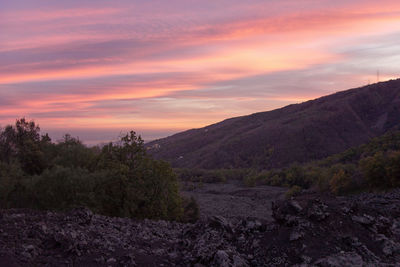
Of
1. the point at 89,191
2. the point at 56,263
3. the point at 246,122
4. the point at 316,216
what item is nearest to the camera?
the point at 56,263

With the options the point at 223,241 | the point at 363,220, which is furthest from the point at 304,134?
the point at 223,241

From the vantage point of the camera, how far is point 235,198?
2272 inches

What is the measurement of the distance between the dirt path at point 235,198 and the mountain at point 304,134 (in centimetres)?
1988

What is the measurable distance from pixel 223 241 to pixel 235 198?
4732 centimetres

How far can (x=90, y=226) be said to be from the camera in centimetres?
1202

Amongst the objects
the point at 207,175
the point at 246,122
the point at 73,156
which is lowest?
the point at 207,175

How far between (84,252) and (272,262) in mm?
4581

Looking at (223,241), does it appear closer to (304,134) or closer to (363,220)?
(363,220)

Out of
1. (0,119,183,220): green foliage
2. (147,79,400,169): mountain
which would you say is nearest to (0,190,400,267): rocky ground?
(0,119,183,220): green foliage

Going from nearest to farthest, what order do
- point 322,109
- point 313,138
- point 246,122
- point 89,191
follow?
point 89,191 < point 313,138 < point 322,109 < point 246,122

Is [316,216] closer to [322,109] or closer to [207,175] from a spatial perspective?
[207,175]

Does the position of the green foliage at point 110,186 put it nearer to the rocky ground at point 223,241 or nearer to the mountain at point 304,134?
the rocky ground at point 223,241

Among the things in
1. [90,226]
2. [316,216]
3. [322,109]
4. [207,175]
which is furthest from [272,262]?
[322,109]

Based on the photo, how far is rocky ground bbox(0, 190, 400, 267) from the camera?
951cm
